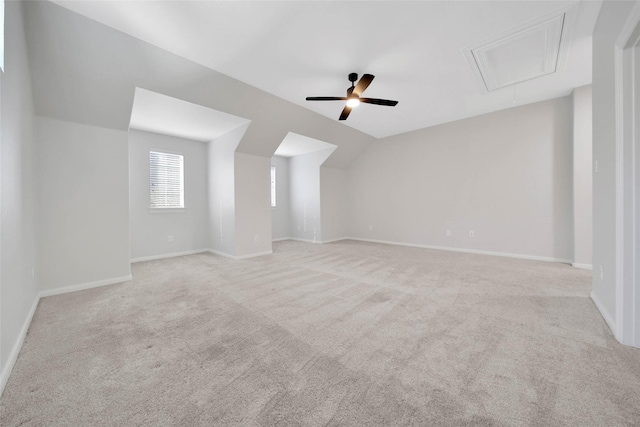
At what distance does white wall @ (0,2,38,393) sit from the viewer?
1479 mm

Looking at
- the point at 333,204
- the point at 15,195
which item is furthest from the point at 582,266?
the point at 15,195

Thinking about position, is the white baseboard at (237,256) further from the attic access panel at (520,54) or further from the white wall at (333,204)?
the attic access panel at (520,54)

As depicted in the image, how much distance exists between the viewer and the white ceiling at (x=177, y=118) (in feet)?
10.7

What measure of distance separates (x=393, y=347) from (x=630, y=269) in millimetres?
1711

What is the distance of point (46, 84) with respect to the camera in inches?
97.7

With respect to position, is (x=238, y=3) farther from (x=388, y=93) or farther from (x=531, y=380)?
(x=531, y=380)

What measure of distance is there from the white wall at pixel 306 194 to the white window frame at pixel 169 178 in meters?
3.00

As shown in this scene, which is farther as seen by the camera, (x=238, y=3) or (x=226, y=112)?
(x=226, y=112)

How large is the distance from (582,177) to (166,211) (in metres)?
7.31

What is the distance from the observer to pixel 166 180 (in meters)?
4.82

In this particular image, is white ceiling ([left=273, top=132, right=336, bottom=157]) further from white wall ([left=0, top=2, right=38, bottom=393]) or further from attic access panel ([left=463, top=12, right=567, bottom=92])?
white wall ([left=0, top=2, right=38, bottom=393])

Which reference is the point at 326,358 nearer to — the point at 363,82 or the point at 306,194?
the point at 363,82

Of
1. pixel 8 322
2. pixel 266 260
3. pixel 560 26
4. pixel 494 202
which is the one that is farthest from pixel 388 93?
pixel 8 322

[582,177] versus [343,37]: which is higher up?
[343,37]
